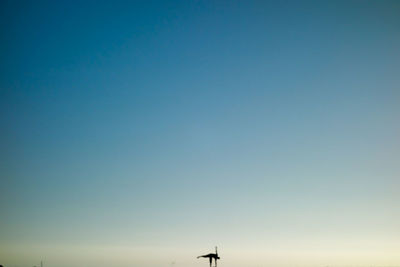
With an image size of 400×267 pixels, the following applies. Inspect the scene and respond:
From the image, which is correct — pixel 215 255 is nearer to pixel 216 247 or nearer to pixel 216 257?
pixel 216 257

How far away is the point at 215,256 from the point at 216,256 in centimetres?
18

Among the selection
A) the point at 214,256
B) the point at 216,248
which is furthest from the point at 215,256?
the point at 216,248

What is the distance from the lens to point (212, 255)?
25.9 metres

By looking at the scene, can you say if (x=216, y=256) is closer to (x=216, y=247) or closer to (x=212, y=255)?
(x=212, y=255)

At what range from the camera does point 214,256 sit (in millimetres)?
26047

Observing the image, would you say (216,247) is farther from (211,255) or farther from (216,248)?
(211,255)

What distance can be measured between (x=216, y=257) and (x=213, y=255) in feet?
2.11

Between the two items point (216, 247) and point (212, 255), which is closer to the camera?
point (212, 255)

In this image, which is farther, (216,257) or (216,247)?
(216,247)

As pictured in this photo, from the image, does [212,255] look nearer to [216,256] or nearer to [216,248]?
[216,256]

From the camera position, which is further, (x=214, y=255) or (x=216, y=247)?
(x=216, y=247)

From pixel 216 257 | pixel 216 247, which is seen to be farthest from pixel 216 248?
pixel 216 257

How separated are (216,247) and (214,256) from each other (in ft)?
15.2

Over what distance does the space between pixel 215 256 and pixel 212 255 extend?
0.55 meters
